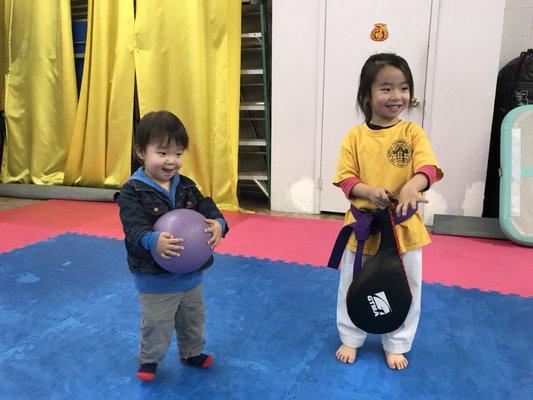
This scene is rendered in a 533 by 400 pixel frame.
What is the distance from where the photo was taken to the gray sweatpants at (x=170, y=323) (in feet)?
4.95

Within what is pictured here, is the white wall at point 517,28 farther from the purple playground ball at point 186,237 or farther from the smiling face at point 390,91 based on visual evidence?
the purple playground ball at point 186,237

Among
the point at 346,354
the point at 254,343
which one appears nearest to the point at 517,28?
the point at 346,354

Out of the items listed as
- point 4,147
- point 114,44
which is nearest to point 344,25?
point 114,44

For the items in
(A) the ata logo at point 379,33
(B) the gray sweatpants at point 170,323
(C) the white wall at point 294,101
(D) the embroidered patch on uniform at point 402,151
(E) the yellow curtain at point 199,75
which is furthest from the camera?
(E) the yellow curtain at point 199,75

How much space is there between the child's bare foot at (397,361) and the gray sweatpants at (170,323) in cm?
73

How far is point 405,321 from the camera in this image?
176 cm

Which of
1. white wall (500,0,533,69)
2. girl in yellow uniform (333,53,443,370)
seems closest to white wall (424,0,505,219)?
white wall (500,0,533,69)

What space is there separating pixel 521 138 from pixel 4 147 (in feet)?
17.6

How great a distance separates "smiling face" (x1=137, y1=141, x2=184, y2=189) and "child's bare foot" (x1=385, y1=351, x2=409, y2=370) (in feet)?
3.61

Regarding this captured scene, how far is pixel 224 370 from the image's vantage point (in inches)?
67.0

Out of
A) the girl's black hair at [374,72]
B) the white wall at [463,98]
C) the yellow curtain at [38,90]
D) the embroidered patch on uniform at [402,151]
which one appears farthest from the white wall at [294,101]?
the embroidered patch on uniform at [402,151]

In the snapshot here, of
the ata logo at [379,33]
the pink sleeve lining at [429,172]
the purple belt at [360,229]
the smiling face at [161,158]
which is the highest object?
the ata logo at [379,33]

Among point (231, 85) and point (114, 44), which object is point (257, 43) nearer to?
point (231, 85)

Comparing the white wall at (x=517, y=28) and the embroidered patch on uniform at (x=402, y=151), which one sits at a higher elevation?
the white wall at (x=517, y=28)
